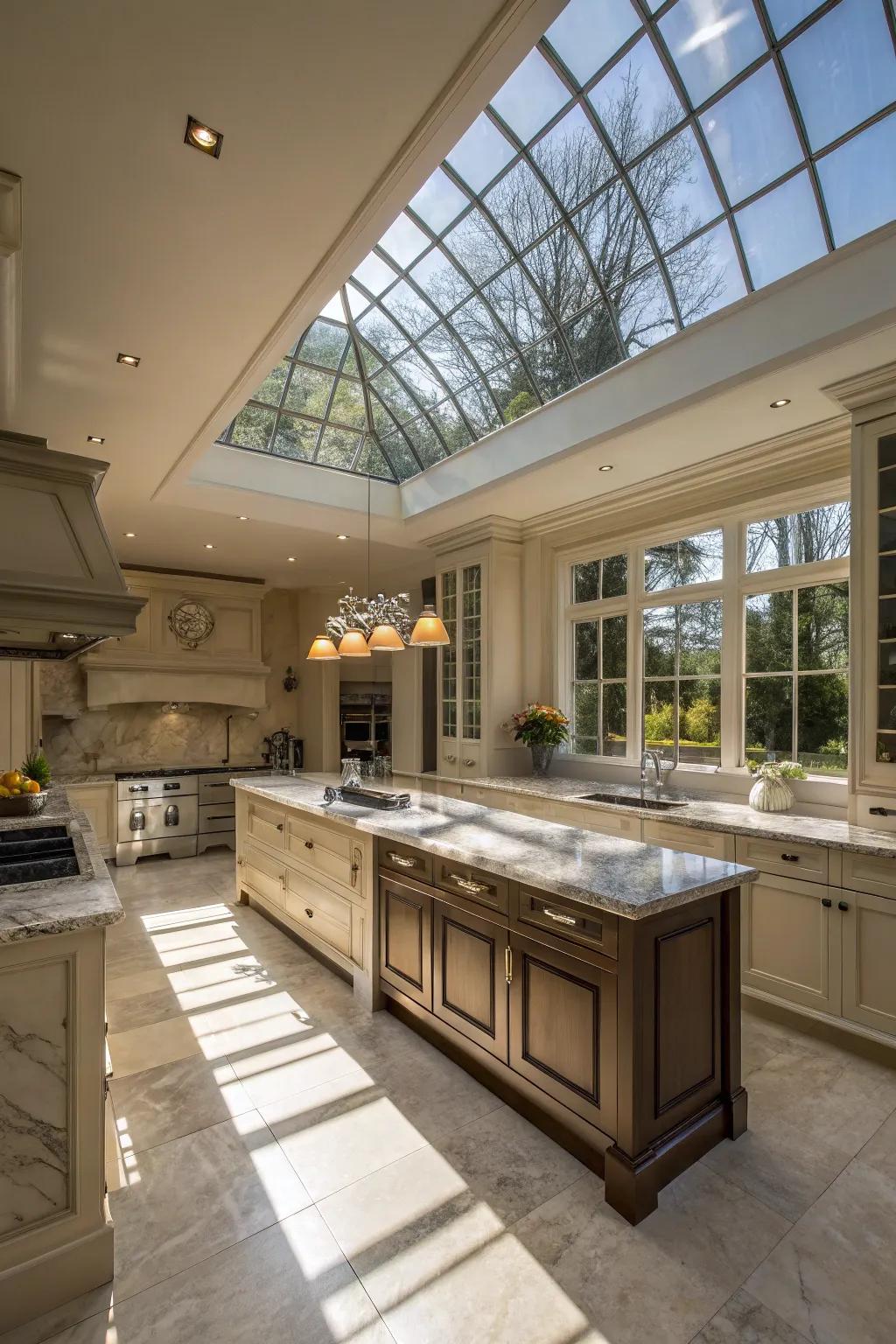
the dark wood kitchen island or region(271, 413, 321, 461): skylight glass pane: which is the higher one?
region(271, 413, 321, 461): skylight glass pane

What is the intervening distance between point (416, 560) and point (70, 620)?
4.50 m

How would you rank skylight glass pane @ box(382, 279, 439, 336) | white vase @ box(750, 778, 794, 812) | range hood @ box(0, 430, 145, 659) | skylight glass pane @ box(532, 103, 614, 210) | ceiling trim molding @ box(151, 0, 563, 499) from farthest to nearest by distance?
skylight glass pane @ box(382, 279, 439, 336)
white vase @ box(750, 778, 794, 812)
skylight glass pane @ box(532, 103, 614, 210)
range hood @ box(0, 430, 145, 659)
ceiling trim molding @ box(151, 0, 563, 499)

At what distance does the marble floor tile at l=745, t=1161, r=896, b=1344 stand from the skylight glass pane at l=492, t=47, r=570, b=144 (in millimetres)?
4379

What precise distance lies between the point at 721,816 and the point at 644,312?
272 cm

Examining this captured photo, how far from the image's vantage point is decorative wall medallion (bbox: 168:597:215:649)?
22.2 feet

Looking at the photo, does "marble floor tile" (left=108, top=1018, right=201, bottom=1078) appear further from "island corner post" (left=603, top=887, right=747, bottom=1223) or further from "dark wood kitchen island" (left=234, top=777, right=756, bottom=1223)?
"island corner post" (left=603, top=887, right=747, bottom=1223)

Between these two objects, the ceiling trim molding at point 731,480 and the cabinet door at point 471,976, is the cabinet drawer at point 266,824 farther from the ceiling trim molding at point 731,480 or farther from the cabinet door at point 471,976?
the ceiling trim molding at point 731,480

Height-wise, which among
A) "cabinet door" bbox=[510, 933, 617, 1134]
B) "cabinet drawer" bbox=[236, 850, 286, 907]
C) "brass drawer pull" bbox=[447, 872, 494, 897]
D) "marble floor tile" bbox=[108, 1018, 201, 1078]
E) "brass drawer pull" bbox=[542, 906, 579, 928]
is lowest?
"marble floor tile" bbox=[108, 1018, 201, 1078]

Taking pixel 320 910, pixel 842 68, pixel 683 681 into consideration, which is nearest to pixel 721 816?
pixel 683 681

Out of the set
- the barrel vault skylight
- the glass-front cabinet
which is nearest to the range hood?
the barrel vault skylight

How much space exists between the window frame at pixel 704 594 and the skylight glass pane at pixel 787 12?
6.49 ft

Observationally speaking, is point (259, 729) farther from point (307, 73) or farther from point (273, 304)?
point (307, 73)

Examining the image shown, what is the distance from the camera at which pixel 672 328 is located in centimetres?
336

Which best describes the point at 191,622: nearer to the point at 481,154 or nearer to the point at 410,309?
the point at 410,309
